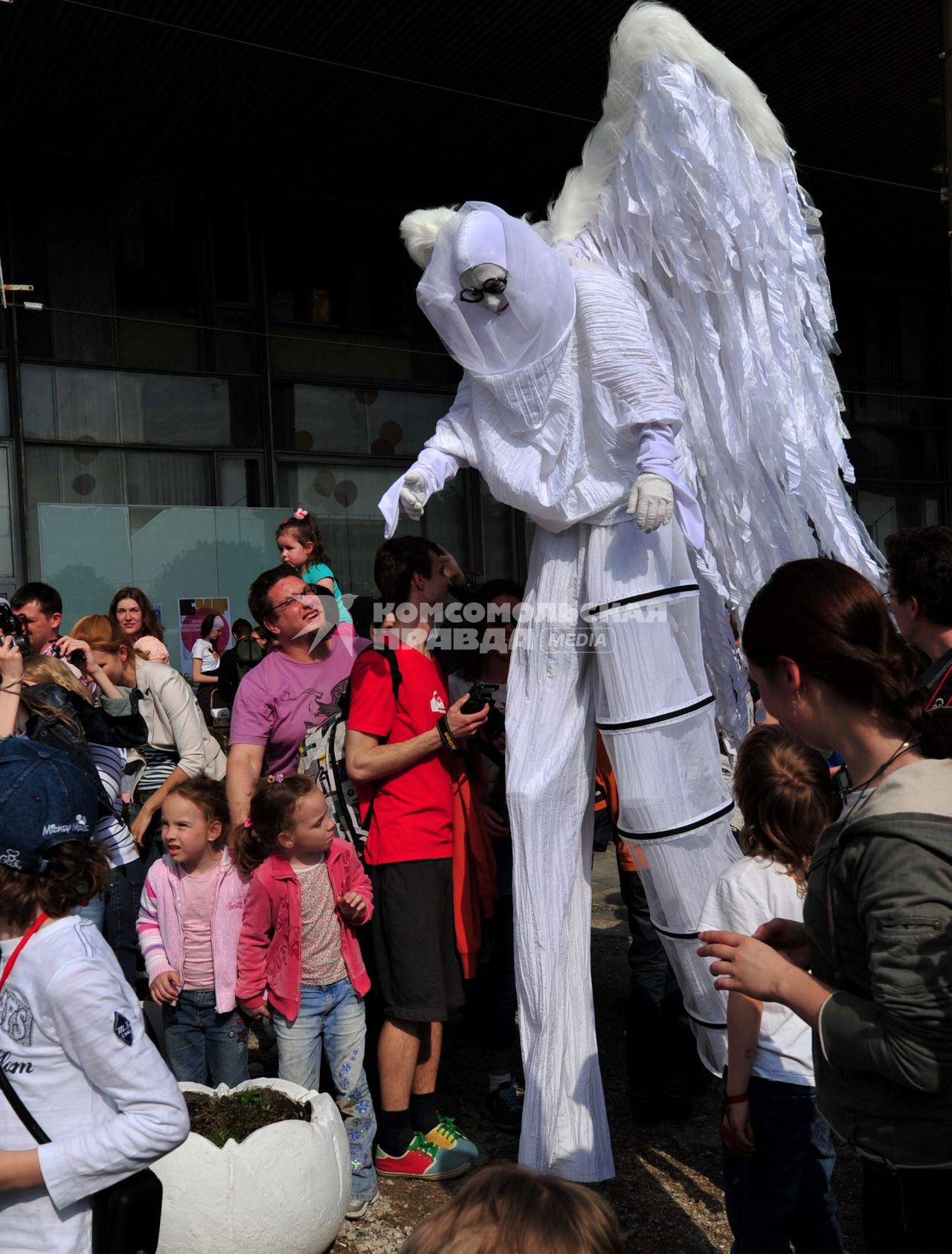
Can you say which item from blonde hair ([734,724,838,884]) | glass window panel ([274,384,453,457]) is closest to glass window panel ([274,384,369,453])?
glass window panel ([274,384,453,457])

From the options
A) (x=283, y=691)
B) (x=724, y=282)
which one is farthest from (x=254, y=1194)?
(x=724, y=282)

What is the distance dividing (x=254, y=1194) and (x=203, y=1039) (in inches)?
31.0

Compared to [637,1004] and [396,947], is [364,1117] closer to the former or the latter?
[396,947]

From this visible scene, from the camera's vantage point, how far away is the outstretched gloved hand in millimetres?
2688

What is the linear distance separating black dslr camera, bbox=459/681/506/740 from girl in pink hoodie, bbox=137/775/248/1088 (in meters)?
0.80

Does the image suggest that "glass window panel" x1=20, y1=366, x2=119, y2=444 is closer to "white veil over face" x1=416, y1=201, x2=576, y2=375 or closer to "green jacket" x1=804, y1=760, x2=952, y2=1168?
"white veil over face" x1=416, y1=201, x2=576, y2=375

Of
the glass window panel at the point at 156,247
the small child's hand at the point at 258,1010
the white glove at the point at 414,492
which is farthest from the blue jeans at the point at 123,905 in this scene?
the glass window panel at the point at 156,247

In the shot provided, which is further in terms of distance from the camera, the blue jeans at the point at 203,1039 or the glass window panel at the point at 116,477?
the glass window panel at the point at 116,477

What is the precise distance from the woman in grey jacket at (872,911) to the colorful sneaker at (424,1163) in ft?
6.10

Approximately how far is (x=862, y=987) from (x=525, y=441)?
6.10ft

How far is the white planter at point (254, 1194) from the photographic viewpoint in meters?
2.60

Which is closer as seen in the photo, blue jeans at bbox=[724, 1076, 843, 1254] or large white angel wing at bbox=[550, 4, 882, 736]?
blue jeans at bbox=[724, 1076, 843, 1254]

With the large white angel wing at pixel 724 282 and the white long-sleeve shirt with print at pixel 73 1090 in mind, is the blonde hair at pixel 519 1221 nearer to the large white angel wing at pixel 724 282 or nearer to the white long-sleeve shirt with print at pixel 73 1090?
the white long-sleeve shirt with print at pixel 73 1090

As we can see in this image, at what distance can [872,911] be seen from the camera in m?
1.41
